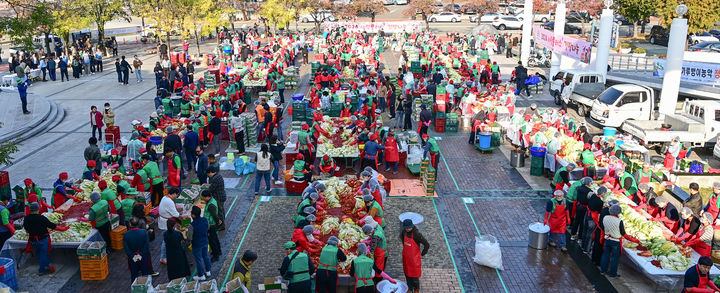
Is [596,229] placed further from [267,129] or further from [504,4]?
[504,4]

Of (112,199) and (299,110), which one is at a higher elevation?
(299,110)

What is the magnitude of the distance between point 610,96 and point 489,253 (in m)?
14.5

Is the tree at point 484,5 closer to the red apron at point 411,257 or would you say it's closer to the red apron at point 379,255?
the red apron at point 411,257

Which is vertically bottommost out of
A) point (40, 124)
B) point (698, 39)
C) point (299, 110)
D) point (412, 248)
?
point (412, 248)

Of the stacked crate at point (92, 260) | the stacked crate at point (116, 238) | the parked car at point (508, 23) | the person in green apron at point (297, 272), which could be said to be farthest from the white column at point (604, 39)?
the parked car at point (508, 23)

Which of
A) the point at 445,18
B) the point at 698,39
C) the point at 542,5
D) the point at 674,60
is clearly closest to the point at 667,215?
the point at 674,60

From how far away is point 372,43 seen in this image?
46.2 meters

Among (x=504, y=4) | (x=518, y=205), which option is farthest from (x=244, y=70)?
(x=504, y=4)

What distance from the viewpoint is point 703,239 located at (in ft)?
41.2

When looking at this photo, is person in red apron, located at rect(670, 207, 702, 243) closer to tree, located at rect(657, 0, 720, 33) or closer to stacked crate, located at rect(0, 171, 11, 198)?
stacked crate, located at rect(0, 171, 11, 198)

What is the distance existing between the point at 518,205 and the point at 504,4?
217 feet

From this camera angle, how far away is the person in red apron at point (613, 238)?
1164cm

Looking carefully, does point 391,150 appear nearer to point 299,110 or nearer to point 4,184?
point 299,110

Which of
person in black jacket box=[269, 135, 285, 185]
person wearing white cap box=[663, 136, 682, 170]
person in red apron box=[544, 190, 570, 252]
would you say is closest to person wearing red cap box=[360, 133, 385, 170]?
person in black jacket box=[269, 135, 285, 185]
